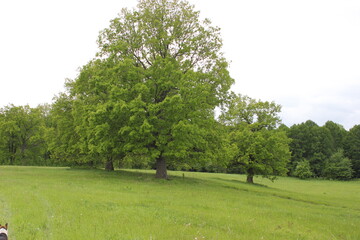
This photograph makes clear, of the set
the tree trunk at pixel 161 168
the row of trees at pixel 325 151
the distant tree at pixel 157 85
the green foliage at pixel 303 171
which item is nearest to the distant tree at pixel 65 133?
the distant tree at pixel 157 85

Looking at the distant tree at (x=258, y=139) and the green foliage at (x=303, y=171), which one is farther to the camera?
the green foliage at (x=303, y=171)

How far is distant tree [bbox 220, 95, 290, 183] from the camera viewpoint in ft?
126

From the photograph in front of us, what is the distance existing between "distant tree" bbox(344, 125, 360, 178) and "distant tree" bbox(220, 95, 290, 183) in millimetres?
55815

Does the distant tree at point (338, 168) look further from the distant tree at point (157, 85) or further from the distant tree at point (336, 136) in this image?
Answer: the distant tree at point (157, 85)

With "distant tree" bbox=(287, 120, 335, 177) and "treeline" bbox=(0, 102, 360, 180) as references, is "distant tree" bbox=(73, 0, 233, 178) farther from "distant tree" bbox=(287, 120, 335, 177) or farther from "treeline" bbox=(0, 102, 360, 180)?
"distant tree" bbox=(287, 120, 335, 177)

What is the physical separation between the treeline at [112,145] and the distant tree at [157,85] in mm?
1376

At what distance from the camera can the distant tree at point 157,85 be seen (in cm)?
2315

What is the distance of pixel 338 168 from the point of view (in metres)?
76.4

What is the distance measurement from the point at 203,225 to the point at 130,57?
20532 mm

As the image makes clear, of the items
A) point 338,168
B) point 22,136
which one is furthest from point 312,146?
point 22,136

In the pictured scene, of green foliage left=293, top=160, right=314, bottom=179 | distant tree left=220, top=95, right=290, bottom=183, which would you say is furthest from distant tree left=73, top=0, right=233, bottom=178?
green foliage left=293, top=160, right=314, bottom=179

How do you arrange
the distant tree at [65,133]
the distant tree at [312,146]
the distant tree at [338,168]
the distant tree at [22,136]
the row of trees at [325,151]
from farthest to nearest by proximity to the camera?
the distant tree at [312,146] → the row of trees at [325,151] → the distant tree at [338,168] → the distant tree at [22,136] → the distant tree at [65,133]

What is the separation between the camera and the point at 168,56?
87.4ft

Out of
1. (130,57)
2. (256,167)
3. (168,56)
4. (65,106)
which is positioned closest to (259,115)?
(256,167)
